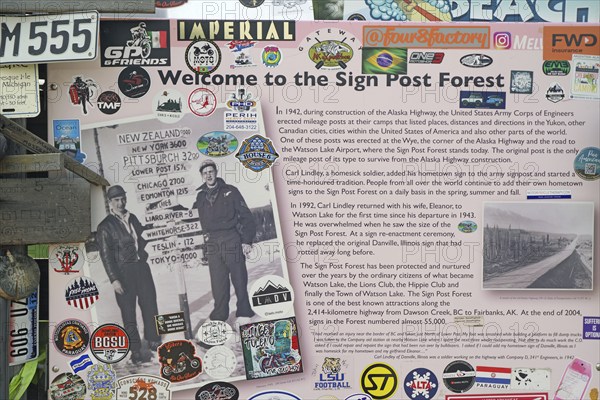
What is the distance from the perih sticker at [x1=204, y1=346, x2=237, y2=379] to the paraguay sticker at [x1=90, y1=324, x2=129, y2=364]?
16.1 inches

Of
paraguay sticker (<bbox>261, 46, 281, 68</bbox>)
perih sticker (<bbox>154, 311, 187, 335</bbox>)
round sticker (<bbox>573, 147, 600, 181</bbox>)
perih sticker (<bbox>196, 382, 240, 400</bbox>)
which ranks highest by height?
paraguay sticker (<bbox>261, 46, 281, 68</bbox>)

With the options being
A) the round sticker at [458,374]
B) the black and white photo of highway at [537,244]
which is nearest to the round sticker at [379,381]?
the round sticker at [458,374]

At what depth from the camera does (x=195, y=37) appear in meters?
3.83

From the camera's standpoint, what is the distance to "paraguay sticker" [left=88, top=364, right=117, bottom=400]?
12.7 ft

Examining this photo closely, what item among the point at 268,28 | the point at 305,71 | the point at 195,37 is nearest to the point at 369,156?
the point at 305,71

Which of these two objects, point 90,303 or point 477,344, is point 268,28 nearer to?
point 90,303

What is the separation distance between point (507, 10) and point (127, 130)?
199 cm

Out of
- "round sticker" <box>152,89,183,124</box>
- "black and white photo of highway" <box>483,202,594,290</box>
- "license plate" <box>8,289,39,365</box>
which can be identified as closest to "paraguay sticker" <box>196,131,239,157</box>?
"round sticker" <box>152,89,183,124</box>

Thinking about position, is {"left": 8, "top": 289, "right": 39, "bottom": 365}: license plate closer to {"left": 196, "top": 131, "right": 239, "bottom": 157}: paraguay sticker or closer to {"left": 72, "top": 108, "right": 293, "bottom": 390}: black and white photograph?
{"left": 72, "top": 108, "right": 293, "bottom": 390}: black and white photograph

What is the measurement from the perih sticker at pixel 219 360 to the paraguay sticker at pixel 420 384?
0.88m

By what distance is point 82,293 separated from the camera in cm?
386

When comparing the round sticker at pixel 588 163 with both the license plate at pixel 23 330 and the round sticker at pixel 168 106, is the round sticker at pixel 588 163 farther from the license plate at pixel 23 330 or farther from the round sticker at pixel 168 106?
the license plate at pixel 23 330

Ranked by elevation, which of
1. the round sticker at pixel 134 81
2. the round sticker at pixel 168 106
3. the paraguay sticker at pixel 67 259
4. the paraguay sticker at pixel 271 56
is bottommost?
the paraguay sticker at pixel 67 259

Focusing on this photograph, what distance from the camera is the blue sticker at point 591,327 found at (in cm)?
388
